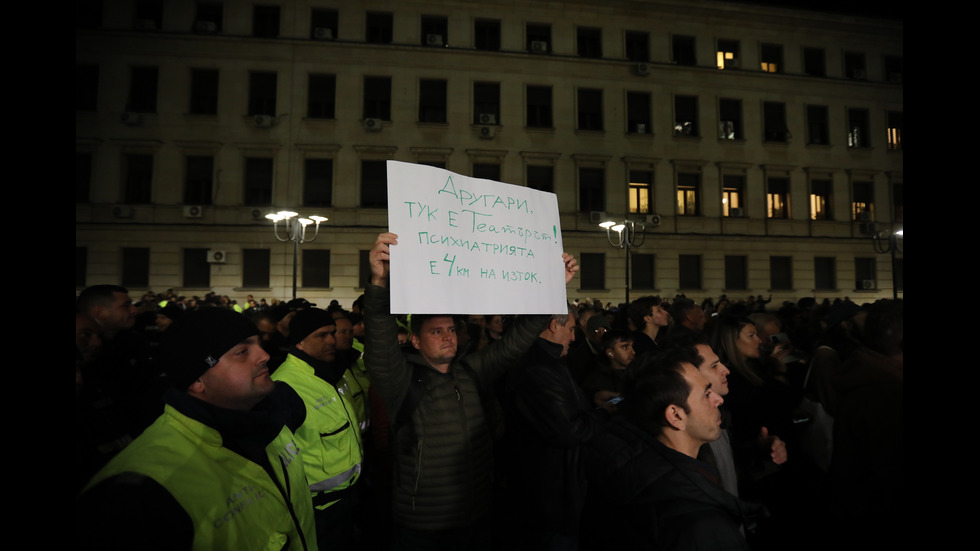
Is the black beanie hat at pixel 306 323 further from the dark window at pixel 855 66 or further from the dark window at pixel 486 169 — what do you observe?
the dark window at pixel 855 66

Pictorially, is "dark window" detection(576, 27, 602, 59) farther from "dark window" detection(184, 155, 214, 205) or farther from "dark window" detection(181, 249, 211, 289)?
"dark window" detection(181, 249, 211, 289)

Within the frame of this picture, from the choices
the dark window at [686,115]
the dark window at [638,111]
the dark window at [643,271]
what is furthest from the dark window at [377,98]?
the dark window at [686,115]

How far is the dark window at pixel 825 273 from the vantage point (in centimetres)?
2247

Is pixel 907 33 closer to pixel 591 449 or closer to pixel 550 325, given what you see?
pixel 591 449

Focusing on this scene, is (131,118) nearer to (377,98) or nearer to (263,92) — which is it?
(263,92)

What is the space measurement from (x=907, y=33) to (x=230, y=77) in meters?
22.9

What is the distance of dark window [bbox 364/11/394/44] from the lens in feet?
68.2

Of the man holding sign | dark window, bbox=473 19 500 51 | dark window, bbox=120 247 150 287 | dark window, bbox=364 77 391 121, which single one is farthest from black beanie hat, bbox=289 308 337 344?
dark window, bbox=473 19 500 51

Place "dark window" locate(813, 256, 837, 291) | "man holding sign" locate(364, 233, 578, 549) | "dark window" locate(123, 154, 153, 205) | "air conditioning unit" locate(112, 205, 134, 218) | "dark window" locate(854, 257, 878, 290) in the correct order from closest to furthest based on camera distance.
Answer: "man holding sign" locate(364, 233, 578, 549) → "air conditioning unit" locate(112, 205, 134, 218) → "dark window" locate(123, 154, 153, 205) → "dark window" locate(813, 256, 837, 291) → "dark window" locate(854, 257, 878, 290)

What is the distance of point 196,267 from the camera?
19.1m

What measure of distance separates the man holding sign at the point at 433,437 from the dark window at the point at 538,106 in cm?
2028

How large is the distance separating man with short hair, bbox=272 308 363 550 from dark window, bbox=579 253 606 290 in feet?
60.1

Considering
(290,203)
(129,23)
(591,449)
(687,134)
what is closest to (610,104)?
(687,134)

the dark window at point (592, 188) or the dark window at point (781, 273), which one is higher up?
the dark window at point (592, 188)
